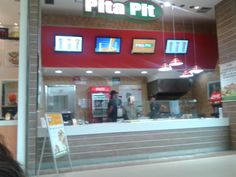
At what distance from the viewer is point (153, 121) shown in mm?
6250

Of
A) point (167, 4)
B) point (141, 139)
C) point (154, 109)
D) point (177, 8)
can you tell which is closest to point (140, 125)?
point (141, 139)

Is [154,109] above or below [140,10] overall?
below

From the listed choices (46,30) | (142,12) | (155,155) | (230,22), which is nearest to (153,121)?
(155,155)

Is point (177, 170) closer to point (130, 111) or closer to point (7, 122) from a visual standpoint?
point (130, 111)

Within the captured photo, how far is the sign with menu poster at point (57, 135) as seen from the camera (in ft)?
15.7

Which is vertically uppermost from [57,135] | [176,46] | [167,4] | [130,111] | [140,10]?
[167,4]

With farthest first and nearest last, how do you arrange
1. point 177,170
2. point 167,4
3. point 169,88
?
point 169,88 < point 167,4 < point 177,170

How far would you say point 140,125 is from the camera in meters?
6.04

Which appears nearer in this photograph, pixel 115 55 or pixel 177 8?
pixel 177 8

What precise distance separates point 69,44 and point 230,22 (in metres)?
4.10

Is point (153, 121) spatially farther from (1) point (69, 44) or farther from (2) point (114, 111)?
(1) point (69, 44)

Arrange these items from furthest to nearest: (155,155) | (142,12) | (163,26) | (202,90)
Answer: (202,90) < (163,26) < (155,155) < (142,12)

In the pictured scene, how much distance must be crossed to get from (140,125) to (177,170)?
1518 millimetres

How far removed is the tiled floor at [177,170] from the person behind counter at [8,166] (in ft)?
13.7
